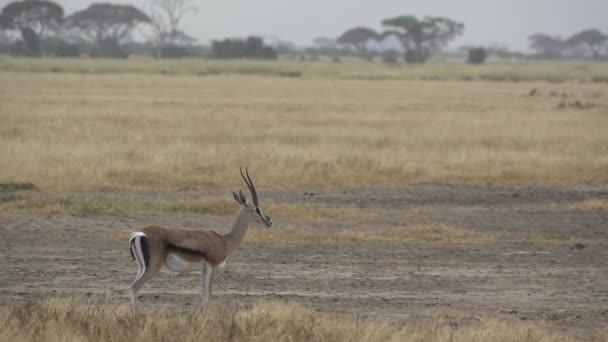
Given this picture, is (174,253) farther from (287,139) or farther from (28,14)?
(28,14)

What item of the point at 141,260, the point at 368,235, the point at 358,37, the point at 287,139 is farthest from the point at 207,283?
the point at 358,37

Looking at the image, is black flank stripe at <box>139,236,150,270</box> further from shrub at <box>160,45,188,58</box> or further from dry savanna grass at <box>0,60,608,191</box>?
shrub at <box>160,45,188,58</box>

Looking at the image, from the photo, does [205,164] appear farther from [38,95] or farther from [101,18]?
[101,18]

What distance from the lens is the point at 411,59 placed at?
4237 inches

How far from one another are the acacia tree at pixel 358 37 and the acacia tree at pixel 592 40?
40.7m

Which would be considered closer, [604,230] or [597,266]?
[597,266]

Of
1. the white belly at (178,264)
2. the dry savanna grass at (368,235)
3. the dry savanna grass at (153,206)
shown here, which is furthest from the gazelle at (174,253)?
the dry savanna grass at (153,206)

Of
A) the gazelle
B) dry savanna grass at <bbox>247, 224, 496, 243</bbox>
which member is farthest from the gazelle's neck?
dry savanna grass at <bbox>247, 224, 496, 243</bbox>

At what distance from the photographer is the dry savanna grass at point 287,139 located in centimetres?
1841

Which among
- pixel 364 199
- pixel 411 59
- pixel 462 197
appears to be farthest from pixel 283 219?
pixel 411 59

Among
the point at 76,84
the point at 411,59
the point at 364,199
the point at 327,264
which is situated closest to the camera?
the point at 327,264

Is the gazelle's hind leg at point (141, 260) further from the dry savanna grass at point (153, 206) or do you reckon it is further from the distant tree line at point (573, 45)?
the distant tree line at point (573, 45)

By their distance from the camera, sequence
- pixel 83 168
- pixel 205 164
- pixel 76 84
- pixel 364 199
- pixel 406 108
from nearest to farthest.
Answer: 1. pixel 364 199
2. pixel 83 168
3. pixel 205 164
4. pixel 406 108
5. pixel 76 84

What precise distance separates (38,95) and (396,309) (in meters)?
30.3
